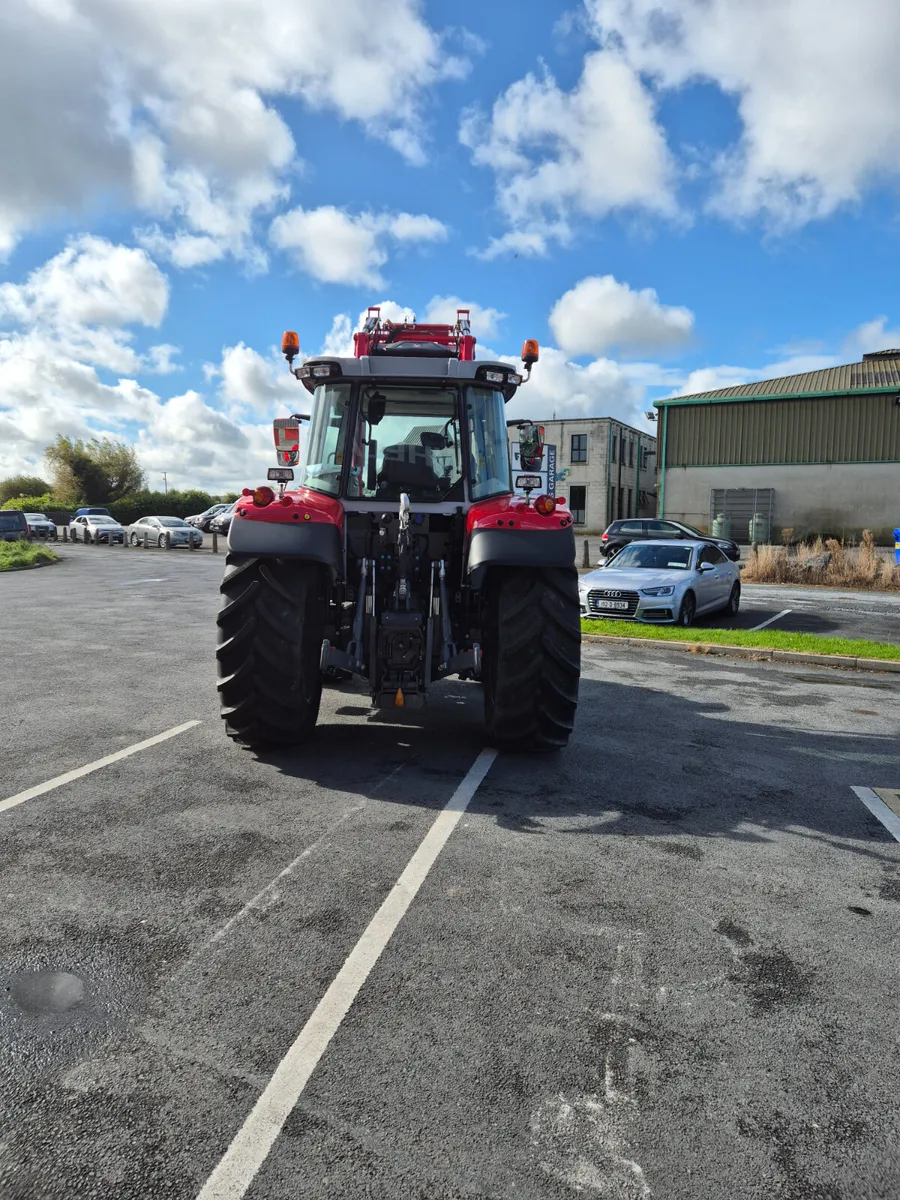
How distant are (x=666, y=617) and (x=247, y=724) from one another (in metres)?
9.06

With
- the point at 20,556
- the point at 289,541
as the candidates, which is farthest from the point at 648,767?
the point at 20,556

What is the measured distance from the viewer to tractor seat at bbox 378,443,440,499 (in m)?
6.55

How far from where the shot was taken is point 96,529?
143ft

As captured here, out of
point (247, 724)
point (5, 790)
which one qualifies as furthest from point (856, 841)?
point (5, 790)

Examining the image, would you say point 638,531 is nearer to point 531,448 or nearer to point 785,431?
point 785,431

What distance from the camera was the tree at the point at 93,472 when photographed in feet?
219

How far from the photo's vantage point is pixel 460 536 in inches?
256

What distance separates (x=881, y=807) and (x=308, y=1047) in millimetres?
4180

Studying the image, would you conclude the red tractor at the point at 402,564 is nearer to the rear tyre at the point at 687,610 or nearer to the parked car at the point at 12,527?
the rear tyre at the point at 687,610

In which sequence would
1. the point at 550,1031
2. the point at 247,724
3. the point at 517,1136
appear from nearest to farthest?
the point at 517,1136, the point at 550,1031, the point at 247,724

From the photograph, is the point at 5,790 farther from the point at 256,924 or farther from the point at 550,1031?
the point at 550,1031

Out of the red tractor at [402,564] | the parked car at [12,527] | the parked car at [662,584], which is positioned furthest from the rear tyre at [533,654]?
the parked car at [12,527]

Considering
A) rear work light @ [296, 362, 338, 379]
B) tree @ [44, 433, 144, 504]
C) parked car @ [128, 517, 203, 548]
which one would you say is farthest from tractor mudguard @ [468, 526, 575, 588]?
tree @ [44, 433, 144, 504]

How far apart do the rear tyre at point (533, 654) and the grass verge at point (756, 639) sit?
252 inches
